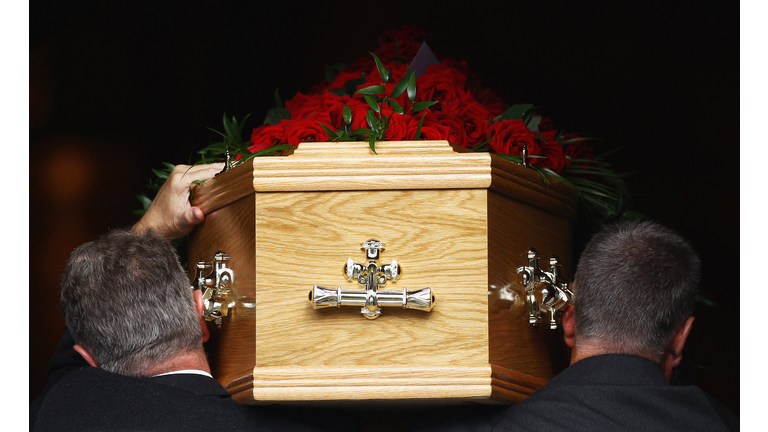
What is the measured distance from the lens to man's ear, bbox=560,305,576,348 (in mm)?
1930

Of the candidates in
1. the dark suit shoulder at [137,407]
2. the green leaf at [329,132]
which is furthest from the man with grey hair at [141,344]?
the green leaf at [329,132]

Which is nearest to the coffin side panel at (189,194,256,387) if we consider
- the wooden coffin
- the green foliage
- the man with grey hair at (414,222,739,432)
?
the wooden coffin

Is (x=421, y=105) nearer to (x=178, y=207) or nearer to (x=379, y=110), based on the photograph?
(x=379, y=110)

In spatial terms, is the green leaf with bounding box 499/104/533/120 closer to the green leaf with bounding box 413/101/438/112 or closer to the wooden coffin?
the green leaf with bounding box 413/101/438/112

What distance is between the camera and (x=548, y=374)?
190 centimetres

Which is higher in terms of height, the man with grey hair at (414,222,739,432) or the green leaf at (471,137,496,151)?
the green leaf at (471,137,496,151)

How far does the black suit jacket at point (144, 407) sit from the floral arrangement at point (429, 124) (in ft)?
1.90

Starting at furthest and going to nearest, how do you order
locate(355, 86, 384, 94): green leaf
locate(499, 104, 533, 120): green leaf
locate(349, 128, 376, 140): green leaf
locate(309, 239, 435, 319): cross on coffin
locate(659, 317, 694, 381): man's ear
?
locate(499, 104, 533, 120): green leaf → locate(659, 317, 694, 381): man's ear → locate(355, 86, 384, 94): green leaf → locate(349, 128, 376, 140): green leaf → locate(309, 239, 435, 319): cross on coffin

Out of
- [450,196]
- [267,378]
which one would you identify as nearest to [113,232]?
[267,378]

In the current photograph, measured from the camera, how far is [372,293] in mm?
1561

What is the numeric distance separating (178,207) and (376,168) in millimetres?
676

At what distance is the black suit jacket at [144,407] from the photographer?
173 cm

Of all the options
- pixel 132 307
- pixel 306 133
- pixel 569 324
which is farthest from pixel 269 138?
pixel 569 324

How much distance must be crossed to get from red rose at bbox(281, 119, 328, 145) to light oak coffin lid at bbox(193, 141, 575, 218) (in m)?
0.14
